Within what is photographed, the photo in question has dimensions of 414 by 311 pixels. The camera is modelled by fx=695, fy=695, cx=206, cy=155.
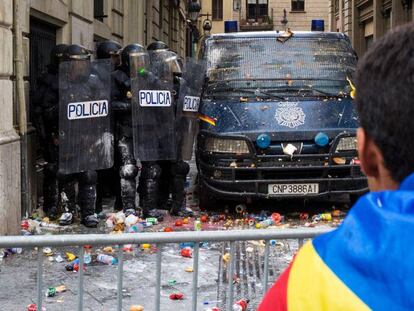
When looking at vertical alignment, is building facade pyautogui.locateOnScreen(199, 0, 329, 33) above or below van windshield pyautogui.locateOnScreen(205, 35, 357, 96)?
above

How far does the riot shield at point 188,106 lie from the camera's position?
807 centimetres

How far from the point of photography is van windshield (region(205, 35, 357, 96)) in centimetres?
811

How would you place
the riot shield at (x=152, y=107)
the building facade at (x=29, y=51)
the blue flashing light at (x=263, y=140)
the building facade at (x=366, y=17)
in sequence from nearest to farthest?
the building facade at (x=29, y=51) → the blue flashing light at (x=263, y=140) → the riot shield at (x=152, y=107) → the building facade at (x=366, y=17)

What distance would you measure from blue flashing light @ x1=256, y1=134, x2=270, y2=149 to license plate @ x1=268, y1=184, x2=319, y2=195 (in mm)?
460

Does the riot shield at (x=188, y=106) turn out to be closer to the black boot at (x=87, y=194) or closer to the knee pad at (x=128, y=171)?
the knee pad at (x=128, y=171)

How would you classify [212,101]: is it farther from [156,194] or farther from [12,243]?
[12,243]

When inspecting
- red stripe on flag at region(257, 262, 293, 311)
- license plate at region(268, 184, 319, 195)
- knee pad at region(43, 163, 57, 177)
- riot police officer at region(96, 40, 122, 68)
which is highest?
riot police officer at region(96, 40, 122, 68)

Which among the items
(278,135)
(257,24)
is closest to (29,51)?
(278,135)

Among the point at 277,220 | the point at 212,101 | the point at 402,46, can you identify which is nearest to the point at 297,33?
the point at 212,101

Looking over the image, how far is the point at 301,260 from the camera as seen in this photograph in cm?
113

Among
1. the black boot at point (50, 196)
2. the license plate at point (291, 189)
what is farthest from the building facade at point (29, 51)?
the license plate at point (291, 189)

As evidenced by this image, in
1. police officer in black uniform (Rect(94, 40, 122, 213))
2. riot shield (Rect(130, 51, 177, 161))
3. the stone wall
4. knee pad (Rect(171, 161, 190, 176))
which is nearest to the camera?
the stone wall

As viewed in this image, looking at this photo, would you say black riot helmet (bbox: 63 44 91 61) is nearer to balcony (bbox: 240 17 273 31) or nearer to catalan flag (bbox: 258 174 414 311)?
catalan flag (bbox: 258 174 414 311)

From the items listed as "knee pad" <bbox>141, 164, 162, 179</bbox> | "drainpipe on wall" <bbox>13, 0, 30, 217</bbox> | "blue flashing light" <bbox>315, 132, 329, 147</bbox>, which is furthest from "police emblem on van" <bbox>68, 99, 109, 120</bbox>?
"blue flashing light" <bbox>315, 132, 329, 147</bbox>
